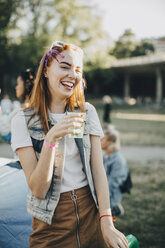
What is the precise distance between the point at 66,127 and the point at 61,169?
0.95 feet

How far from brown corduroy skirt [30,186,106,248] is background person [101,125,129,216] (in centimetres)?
236

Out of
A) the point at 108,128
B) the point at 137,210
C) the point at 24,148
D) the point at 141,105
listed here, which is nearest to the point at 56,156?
the point at 24,148

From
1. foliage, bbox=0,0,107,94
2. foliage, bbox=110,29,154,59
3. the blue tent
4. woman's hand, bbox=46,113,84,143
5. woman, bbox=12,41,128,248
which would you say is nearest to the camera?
woman's hand, bbox=46,113,84,143

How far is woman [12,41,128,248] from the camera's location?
1308 millimetres

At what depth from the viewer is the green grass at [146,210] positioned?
3.32m

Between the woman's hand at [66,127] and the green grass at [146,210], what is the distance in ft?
8.45

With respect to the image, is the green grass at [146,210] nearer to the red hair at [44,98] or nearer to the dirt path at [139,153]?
the dirt path at [139,153]

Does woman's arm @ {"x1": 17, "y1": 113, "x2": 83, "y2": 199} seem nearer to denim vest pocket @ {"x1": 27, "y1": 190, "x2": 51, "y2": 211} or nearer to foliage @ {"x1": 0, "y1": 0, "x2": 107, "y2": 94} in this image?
denim vest pocket @ {"x1": 27, "y1": 190, "x2": 51, "y2": 211}

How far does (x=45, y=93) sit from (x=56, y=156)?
401 mm

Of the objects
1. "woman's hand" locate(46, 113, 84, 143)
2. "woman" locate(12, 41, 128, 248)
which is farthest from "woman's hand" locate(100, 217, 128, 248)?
"woman's hand" locate(46, 113, 84, 143)

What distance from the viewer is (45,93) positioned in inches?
58.4

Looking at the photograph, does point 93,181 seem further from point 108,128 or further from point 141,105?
point 141,105

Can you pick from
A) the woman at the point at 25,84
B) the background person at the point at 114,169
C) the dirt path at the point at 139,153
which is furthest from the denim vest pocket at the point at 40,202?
the dirt path at the point at 139,153

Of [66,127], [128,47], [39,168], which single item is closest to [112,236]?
[39,168]
